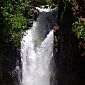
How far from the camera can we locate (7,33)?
56.7 ft

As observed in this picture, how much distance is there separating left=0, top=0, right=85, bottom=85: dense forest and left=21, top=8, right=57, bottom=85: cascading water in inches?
33.5

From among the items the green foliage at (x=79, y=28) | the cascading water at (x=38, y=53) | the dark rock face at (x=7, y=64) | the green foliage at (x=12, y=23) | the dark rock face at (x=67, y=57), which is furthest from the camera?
the cascading water at (x=38, y=53)

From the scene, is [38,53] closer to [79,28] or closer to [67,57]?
[67,57]

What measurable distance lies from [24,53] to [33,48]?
577 mm

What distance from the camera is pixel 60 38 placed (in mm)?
16969

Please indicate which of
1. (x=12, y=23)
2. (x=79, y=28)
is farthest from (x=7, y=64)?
(x=79, y=28)

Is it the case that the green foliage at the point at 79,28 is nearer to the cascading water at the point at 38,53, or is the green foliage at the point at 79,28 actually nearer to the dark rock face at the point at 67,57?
the dark rock face at the point at 67,57

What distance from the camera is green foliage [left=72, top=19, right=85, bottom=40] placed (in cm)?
1369

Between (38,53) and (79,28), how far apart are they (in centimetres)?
554

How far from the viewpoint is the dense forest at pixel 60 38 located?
1418 cm

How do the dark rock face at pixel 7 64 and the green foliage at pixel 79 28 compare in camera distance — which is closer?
the green foliage at pixel 79 28

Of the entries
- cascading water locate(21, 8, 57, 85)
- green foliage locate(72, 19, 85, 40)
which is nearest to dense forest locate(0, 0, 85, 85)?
green foliage locate(72, 19, 85, 40)

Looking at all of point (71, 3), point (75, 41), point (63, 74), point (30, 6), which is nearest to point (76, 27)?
point (75, 41)

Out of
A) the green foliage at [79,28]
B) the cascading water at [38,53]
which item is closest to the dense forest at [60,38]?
the green foliage at [79,28]
